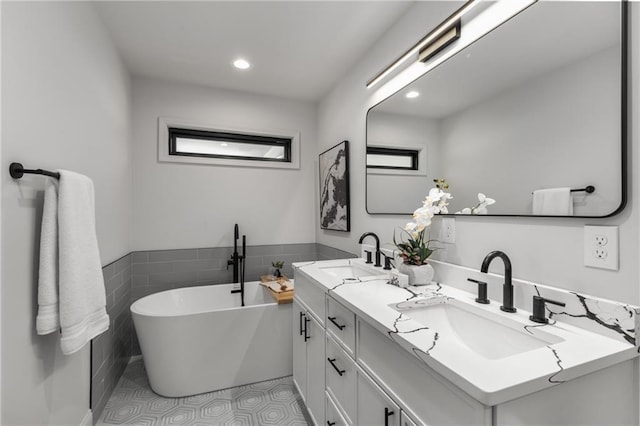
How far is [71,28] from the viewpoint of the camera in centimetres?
152

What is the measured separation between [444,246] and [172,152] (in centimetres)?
261

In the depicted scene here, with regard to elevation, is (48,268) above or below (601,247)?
below

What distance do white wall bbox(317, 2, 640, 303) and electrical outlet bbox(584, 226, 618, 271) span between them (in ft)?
0.05

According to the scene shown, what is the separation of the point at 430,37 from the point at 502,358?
155 cm

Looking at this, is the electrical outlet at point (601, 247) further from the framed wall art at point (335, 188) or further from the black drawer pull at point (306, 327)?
the framed wall art at point (335, 188)

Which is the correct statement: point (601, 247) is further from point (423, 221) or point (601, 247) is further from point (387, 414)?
point (387, 414)

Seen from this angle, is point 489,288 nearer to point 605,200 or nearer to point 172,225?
point 605,200

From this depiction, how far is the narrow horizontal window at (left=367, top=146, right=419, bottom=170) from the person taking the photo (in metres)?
1.76

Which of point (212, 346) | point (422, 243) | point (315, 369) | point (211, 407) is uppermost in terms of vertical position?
point (422, 243)

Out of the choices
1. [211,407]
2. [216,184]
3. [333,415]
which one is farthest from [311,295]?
[216,184]

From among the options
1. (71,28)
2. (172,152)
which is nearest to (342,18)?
(71,28)

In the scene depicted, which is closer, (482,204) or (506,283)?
(506,283)

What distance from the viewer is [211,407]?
6.54 ft

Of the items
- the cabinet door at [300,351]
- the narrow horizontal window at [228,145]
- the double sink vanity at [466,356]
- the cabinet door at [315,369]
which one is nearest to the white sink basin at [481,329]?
the double sink vanity at [466,356]
